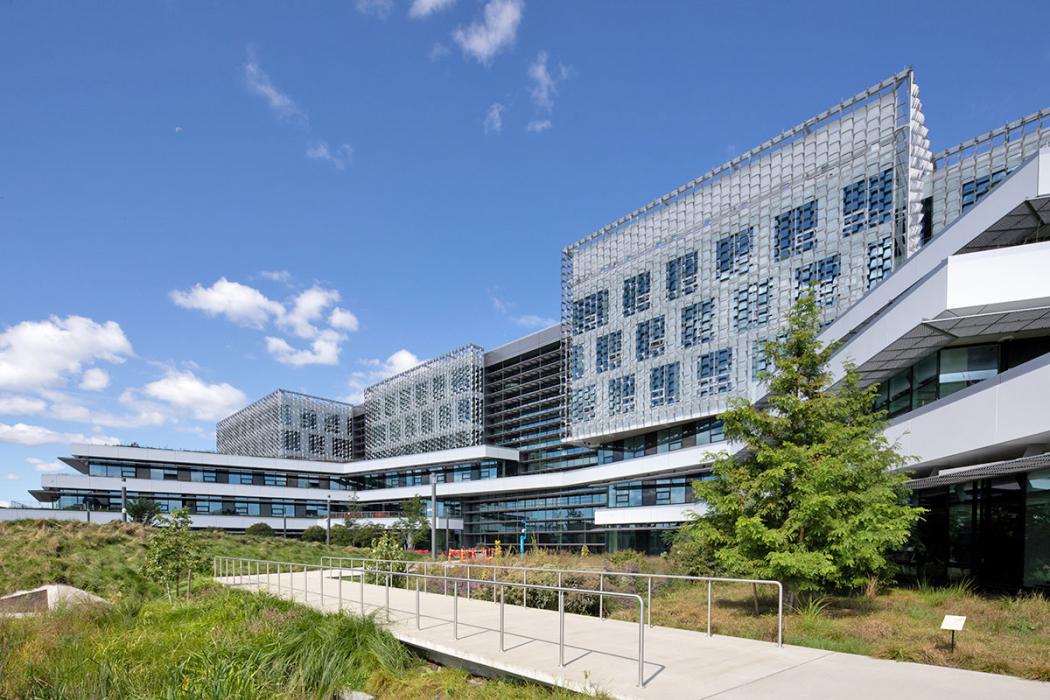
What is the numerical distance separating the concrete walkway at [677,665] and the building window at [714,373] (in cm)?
2309

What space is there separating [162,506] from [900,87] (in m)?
64.6

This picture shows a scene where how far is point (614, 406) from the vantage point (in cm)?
4097

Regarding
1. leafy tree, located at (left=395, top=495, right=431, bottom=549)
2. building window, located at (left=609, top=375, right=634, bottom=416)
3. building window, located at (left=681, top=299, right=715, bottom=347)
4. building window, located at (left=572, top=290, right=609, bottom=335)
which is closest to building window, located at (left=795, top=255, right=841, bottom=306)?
building window, located at (left=681, top=299, right=715, bottom=347)

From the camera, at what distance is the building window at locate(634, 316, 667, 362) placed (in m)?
37.7

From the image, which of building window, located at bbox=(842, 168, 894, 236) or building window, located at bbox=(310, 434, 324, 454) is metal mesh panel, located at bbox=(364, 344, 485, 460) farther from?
building window, located at bbox=(842, 168, 894, 236)

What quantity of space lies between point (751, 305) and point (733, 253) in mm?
3087

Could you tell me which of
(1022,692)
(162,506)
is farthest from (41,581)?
(162,506)

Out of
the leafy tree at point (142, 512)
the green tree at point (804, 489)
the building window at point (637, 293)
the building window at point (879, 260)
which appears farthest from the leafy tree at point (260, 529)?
the green tree at point (804, 489)

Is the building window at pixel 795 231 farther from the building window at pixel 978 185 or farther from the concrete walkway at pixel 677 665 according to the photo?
Result: the concrete walkway at pixel 677 665

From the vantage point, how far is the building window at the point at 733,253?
3322 cm

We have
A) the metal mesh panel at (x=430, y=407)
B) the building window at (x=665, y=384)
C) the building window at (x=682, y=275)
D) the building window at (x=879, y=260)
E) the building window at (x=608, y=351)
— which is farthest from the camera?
the metal mesh panel at (x=430, y=407)

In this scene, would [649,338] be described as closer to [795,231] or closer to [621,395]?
[621,395]

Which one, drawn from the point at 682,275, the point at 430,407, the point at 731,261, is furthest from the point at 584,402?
the point at 430,407

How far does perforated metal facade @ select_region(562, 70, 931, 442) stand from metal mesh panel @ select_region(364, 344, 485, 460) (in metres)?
15.8
